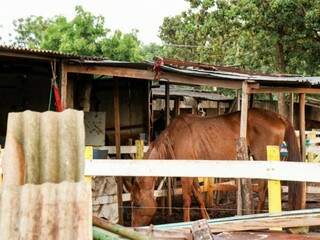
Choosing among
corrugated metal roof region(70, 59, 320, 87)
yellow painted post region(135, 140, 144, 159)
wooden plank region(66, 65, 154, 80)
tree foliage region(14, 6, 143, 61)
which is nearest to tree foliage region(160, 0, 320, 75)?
tree foliage region(14, 6, 143, 61)

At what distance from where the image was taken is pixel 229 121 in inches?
346

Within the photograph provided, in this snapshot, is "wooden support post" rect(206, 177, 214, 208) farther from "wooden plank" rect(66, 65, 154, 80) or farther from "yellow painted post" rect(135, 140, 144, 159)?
"wooden plank" rect(66, 65, 154, 80)

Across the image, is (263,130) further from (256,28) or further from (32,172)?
(256,28)

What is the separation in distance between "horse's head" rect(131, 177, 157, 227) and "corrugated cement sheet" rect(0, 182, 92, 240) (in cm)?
558

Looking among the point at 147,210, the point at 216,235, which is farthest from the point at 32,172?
the point at 147,210

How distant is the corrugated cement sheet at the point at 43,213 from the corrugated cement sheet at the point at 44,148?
0.18 feet

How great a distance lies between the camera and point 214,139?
28.3ft

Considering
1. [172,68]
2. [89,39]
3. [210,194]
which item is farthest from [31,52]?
[89,39]

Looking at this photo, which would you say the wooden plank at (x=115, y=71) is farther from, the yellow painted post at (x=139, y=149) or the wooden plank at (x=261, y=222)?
the wooden plank at (x=261, y=222)

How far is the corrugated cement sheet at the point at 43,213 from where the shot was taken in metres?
1.81

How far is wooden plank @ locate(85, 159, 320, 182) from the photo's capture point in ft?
14.6

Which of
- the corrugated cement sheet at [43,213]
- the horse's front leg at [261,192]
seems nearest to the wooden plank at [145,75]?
the horse's front leg at [261,192]

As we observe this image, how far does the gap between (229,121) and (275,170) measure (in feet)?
13.7

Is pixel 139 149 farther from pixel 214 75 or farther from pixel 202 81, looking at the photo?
pixel 214 75
